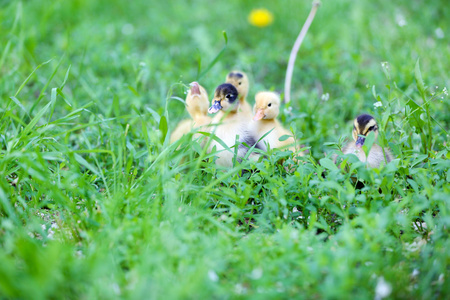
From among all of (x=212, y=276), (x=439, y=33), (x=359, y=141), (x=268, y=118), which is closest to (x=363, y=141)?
(x=359, y=141)

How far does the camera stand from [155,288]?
186 cm

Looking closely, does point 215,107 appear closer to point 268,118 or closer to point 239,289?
point 268,118

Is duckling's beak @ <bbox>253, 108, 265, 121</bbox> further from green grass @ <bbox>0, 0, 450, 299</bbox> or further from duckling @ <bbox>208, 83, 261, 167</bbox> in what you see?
green grass @ <bbox>0, 0, 450, 299</bbox>

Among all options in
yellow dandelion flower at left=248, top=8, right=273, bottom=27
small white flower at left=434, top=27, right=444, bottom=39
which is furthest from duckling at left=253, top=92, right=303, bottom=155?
small white flower at left=434, top=27, right=444, bottom=39

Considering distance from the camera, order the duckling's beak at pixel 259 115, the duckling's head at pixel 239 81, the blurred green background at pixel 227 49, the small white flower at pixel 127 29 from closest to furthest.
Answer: the duckling's beak at pixel 259 115
the duckling's head at pixel 239 81
the blurred green background at pixel 227 49
the small white flower at pixel 127 29

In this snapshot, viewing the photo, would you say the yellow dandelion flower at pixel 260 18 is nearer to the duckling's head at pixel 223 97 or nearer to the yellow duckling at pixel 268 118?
the yellow duckling at pixel 268 118

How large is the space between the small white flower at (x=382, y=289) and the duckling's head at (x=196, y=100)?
1.97m

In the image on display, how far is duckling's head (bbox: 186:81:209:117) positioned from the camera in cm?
341

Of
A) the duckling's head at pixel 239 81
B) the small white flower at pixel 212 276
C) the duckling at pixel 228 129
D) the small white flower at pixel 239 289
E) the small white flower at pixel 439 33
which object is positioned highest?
the small white flower at pixel 439 33

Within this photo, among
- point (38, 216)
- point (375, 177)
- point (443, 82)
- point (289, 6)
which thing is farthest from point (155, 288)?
point (289, 6)

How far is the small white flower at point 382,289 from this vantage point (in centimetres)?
188

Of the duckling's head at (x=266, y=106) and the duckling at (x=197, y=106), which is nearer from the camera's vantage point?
the duckling's head at (x=266, y=106)

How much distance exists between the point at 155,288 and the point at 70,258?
1.53 ft

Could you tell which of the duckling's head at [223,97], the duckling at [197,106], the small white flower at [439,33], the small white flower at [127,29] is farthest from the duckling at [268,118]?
the small white flower at [127,29]
